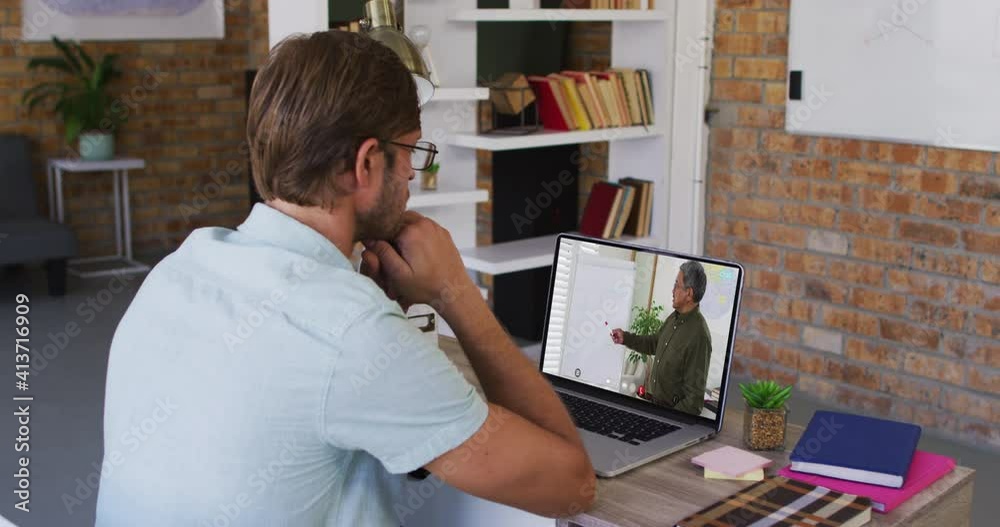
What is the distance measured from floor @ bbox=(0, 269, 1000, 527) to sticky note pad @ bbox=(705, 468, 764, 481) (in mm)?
1982

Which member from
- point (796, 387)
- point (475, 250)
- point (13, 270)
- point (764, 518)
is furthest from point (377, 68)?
point (13, 270)

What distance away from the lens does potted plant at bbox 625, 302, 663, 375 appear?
1943mm

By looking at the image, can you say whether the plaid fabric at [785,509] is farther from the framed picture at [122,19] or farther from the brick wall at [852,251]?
the framed picture at [122,19]

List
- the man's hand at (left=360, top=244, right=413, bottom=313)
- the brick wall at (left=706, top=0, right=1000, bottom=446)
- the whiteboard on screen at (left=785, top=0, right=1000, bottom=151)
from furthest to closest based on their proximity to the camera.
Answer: the brick wall at (left=706, top=0, right=1000, bottom=446), the whiteboard on screen at (left=785, top=0, right=1000, bottom=151), the man's hand at (left=360, top=244, right=413, bottom=313)

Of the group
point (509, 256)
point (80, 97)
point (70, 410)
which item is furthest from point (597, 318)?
point (80, 97)

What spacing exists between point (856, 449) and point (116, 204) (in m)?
5.88

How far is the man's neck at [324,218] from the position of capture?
139 centimetres

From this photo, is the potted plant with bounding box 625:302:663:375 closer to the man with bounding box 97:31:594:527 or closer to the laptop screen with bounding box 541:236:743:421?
the laptop screen with bounding box 541:236:743:421

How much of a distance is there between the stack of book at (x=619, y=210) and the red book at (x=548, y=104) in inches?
13.1

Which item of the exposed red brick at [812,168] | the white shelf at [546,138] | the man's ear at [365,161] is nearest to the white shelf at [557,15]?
the white shelf at [546,138]

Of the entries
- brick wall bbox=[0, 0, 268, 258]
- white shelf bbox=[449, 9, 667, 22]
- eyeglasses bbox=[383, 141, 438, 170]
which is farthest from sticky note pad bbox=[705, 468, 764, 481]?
brick wall bbox=[0, 0, 268, 258]

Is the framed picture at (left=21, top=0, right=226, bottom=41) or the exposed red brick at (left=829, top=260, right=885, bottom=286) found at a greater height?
the framed picture at (left=21, top=0, right=226, bottom=41)

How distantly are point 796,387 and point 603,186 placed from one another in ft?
3.68

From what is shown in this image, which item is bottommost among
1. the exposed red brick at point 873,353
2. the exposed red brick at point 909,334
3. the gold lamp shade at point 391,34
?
the exposed red brick at point 873,353
